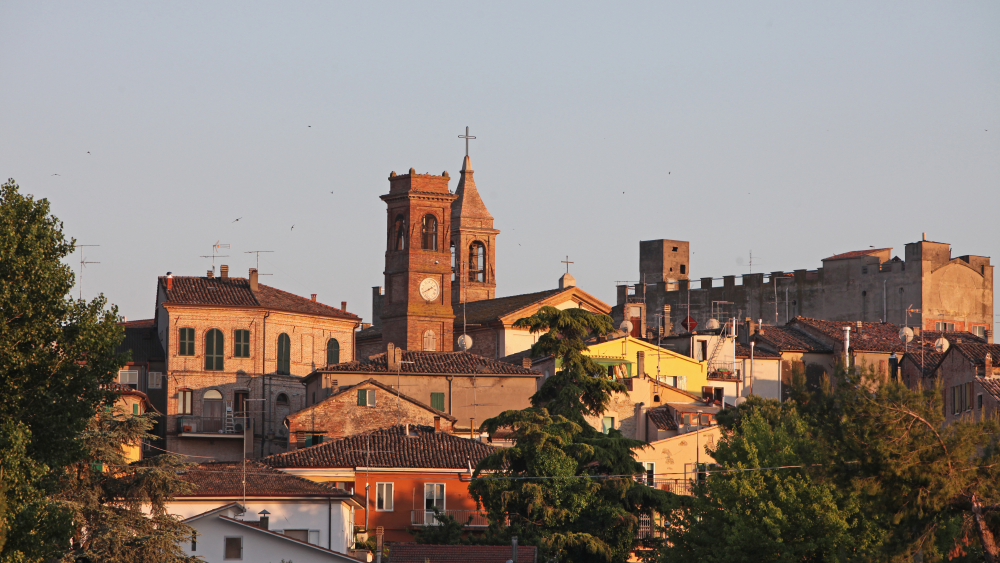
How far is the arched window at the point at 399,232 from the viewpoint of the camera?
61125 mm

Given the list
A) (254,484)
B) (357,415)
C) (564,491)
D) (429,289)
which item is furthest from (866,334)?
(254,484)

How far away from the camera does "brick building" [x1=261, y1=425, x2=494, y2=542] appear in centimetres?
4241

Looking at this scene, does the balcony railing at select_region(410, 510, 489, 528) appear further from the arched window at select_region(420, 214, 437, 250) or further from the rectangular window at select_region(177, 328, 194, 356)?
the arched window at select_region(420, 214, 437, 250)

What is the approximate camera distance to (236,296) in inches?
2231

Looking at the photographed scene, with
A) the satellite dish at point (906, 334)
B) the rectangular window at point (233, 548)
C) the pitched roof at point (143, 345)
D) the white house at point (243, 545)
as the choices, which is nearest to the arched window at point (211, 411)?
the pitched roof at point (143, 345)

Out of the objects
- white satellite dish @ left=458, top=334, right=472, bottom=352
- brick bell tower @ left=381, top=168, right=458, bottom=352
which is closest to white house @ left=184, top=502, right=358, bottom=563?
white satellite dish @ left=458, top=334, right=472, bottom=352

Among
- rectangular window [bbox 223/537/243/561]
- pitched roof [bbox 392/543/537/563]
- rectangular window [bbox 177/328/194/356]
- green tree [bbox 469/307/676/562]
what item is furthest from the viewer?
rectangular window [bbox 177/328/194/356]

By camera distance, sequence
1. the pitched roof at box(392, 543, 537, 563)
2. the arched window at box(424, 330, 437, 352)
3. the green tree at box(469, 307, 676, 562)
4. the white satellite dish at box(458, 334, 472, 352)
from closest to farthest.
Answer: the pitched roof at box(392, 543, 537, 563), the green tree at box(469, 307, 676, 562), the white satellite dish at box(458, 334, 472, 352), the arched window at box(424, 330, 437, 352)

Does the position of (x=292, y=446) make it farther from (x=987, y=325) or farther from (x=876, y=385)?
(x=987, y=325)

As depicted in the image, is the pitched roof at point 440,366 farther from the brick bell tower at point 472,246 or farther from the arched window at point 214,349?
the brick bell tower at point 472,246

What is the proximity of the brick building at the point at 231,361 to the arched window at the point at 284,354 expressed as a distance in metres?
0.04

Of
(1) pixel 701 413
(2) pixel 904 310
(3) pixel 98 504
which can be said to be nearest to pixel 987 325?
(2) pixel 904 310

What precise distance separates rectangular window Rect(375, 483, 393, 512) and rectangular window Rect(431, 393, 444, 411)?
879 centimetres

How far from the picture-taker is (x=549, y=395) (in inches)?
1671
